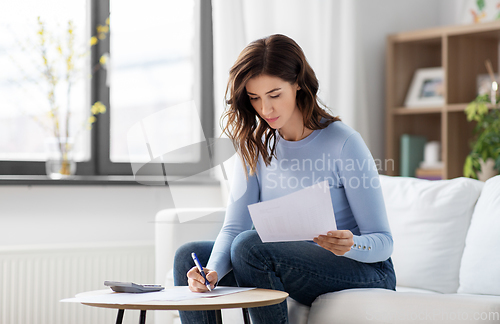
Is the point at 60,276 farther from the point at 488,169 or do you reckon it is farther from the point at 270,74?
the point at 488,169

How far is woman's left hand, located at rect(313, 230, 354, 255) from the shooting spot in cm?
119

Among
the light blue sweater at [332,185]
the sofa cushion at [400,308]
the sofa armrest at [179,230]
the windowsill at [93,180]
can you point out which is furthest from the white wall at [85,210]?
the sofa cushion at [400,308]

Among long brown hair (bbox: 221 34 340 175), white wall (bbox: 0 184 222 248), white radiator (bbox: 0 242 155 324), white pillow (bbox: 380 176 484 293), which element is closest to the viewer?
long brown hair (bbox: 221 34 340 175)

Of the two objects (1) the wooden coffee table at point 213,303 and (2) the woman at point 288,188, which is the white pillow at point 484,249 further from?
(1) the wooden coffee table at point 213,303

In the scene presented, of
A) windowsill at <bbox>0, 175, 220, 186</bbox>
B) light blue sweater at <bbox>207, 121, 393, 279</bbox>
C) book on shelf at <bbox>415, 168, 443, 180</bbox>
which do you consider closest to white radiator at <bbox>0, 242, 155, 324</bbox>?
windowsill at <bbox>0, 175, 220, 186</bbox>

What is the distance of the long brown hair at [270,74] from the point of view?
142 cm

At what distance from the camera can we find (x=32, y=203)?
7.50ft

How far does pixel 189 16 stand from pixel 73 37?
0.62m

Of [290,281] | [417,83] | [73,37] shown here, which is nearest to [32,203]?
[73,37]

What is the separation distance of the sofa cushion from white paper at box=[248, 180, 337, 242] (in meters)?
0.25

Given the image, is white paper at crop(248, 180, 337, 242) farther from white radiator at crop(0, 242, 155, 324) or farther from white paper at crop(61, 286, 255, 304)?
white radiator at crop(0, 242, 155, 324)

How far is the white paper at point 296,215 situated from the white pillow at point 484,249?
0.61 meters

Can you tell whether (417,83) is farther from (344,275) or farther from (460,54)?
(344,275)

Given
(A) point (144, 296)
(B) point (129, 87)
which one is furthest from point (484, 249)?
(B) point (129, 87)
